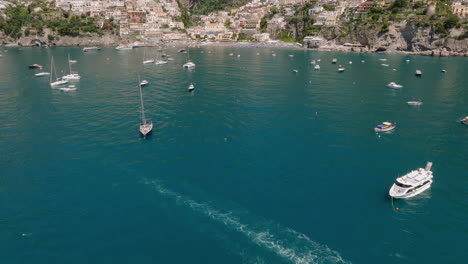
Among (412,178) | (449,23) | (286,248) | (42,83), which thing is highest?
(449,23)

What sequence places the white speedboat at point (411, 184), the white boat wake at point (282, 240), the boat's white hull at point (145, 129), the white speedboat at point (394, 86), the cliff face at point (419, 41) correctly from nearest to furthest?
1. the white boat wake at point (282, 240)
2. the white speedboat at point (411, 184)
3. the boat's white hull at point (145, 129)
4. the white speedboat at point (394, 86)
5. the cliff face at point (419, 41)

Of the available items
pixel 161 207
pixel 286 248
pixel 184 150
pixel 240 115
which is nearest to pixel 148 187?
pixel 161 207

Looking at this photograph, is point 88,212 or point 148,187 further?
point 148,187

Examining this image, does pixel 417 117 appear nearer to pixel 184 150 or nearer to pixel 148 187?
pixel 184 150

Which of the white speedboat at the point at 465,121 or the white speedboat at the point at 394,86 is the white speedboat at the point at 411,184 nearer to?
the white speedboat at the point at 465,121

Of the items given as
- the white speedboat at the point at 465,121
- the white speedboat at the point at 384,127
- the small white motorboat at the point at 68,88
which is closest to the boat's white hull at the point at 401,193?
the white speedboat at the point at 384,127

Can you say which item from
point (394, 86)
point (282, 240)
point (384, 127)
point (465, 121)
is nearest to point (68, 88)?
point (282, 240)
